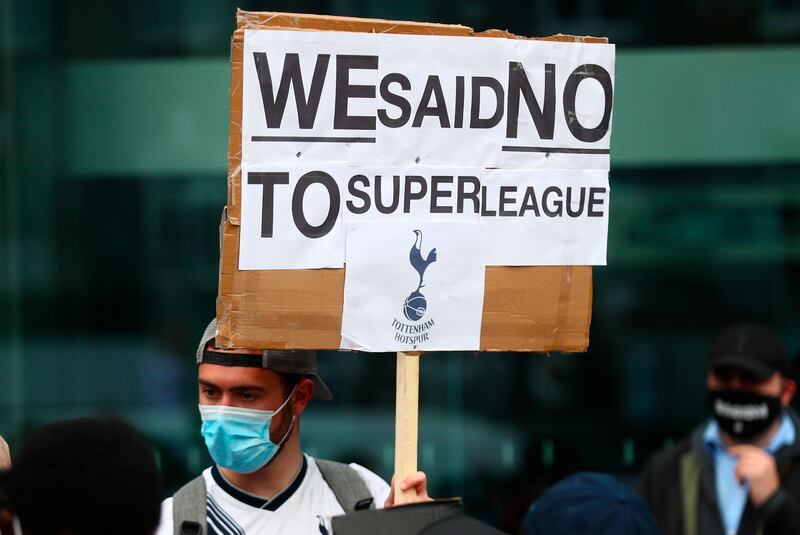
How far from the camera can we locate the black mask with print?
4621mm

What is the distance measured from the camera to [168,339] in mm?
8508

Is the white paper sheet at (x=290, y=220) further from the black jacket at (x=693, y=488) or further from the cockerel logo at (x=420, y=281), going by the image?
the black jacket at (x=693, y=488)

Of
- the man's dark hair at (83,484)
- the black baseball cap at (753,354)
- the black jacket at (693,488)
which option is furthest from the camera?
the black baseball cap at (753,354)

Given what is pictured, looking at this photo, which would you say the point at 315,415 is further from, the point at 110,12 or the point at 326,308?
the point at 326,308

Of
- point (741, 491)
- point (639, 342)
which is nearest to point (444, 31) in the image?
point (741, 491)

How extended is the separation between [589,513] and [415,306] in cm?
96

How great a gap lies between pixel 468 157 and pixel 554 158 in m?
0.22

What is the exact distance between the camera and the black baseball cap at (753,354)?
4.61m

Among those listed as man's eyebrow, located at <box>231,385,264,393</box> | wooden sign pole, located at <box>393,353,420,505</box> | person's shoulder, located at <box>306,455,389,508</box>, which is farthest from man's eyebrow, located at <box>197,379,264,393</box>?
wooden sign pole, located at <box>393,353,420,505</box>

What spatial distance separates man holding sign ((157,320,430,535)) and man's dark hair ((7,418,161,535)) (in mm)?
1254

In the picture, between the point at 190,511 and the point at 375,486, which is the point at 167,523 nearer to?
the point at 190,511

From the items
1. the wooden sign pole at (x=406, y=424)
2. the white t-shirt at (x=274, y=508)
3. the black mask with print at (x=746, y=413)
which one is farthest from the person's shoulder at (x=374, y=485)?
the black mask with print at (x=746, y=413)

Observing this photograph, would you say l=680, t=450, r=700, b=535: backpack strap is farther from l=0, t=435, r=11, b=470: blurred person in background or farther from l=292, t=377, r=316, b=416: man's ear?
l=0, t=435, r=11, b=470: blurred person in background

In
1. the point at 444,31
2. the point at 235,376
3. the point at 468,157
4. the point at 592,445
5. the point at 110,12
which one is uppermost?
the point at 110,12
